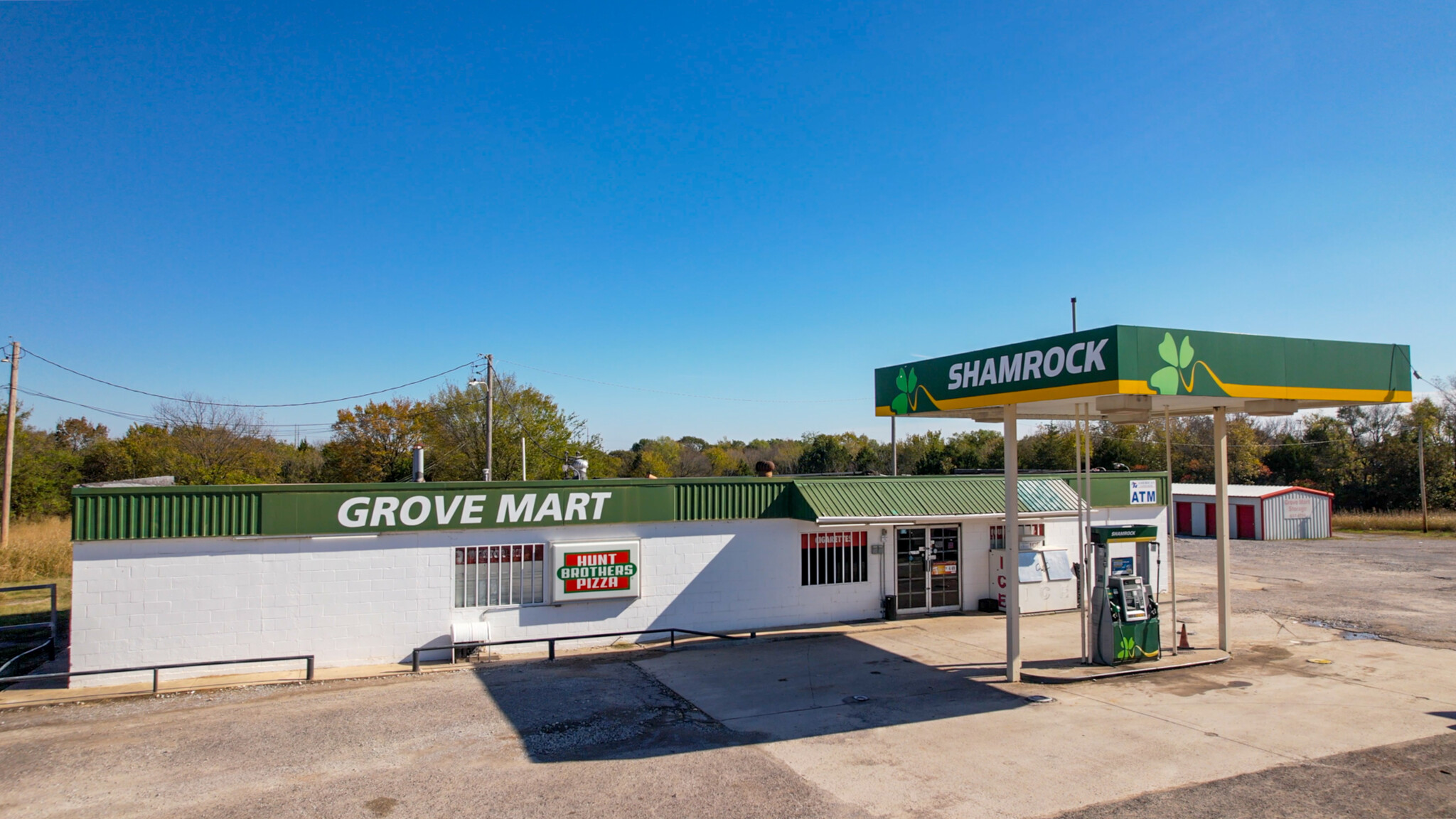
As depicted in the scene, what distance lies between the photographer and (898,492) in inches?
669

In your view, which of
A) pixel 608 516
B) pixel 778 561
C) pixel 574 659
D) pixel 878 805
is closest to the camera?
pixel 878 805

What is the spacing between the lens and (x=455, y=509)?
45.9 feet

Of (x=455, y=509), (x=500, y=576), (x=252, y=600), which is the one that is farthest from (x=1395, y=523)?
(x=252, y=600)

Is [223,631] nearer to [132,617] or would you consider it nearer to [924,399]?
[132,617]

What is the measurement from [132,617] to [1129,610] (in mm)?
16150

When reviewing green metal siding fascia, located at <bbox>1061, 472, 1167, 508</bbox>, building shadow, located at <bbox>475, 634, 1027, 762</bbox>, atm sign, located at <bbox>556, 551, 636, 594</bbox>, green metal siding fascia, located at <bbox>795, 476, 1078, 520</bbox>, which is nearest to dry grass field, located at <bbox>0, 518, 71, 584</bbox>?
atm sign, located at <bbox>556, 551, 636, 594</bbox>

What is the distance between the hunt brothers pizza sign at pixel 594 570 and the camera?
14438mm

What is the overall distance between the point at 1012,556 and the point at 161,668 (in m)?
13.0

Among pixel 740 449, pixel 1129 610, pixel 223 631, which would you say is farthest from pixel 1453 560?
pixel 740 449

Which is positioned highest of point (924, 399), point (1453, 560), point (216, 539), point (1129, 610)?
point (924, 399)

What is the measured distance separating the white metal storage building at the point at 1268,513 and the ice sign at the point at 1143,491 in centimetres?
2288

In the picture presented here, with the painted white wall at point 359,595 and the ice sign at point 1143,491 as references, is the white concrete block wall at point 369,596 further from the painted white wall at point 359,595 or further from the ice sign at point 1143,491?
the ice sign at point 1143,491

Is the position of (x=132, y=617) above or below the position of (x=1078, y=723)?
above

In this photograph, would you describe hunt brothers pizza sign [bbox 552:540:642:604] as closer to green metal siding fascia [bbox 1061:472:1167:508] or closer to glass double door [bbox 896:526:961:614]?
glass double door [bbox 896:526:961:614]
